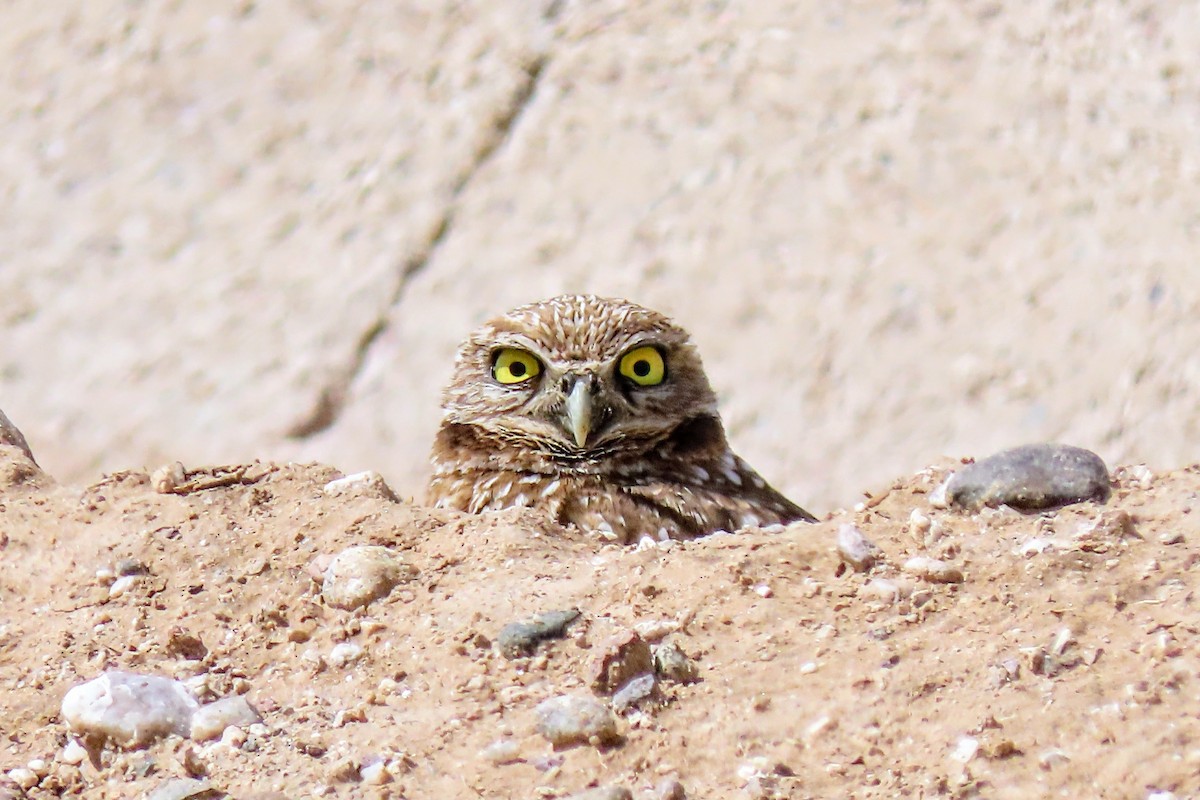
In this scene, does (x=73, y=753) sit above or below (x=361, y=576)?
below

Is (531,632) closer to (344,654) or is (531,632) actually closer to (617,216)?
(344,654)

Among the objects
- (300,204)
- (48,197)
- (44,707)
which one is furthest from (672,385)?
(48,197)

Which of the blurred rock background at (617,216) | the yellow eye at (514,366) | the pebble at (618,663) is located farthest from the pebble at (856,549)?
the blurred rock background at (617,216)

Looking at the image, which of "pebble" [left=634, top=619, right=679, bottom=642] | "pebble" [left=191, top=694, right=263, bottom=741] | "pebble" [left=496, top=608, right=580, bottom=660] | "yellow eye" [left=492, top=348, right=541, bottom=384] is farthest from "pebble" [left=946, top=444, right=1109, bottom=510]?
"yellow eye" [left=492, top=348, right=541, bottom=384]

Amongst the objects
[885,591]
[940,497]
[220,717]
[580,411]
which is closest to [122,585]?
[220,717]

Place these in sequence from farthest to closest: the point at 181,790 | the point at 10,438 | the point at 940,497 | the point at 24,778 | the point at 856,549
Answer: the point at 10,438
the point at 940,497
the point at 856,549
the point at 24,778
the point at 181,790

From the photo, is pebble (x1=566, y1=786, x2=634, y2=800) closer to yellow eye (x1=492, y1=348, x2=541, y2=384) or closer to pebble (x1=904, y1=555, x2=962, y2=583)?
pebble (x1=904, y1=555, x2=962, y2=583)
